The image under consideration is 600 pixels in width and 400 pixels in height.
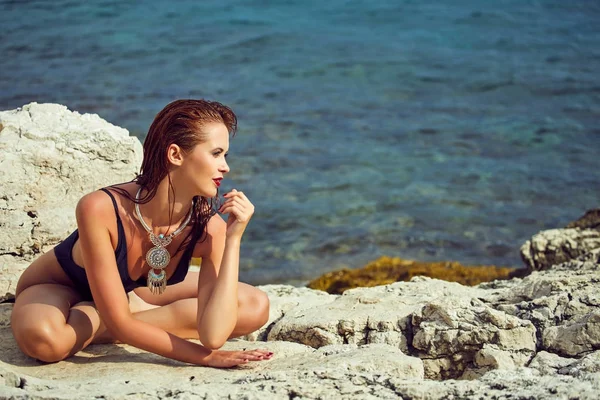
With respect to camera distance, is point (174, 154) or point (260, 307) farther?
point (260, 307)

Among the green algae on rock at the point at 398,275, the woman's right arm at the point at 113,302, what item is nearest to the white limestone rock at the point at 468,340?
the woman's right arm at the point at 113,302

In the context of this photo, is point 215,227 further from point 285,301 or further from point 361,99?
point 361,99

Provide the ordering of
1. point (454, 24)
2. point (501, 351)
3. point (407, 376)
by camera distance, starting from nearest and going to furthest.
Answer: point (407, 376) → point (501, 351) → point (454, 24)

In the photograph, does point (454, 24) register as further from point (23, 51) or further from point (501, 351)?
point (501, 351)

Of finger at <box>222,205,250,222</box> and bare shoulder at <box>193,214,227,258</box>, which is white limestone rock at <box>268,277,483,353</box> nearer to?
bare shoulder at <box>193,214,227,258</box>

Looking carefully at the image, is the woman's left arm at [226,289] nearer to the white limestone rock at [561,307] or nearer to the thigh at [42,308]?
the thigh at [42,308]

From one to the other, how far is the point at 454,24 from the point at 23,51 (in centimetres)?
910

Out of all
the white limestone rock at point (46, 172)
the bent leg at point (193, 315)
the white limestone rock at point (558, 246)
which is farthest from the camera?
the white limestone rock at point (558, 246)

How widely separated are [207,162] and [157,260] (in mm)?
598

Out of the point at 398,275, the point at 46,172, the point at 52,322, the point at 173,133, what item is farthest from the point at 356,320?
the point at 398,275

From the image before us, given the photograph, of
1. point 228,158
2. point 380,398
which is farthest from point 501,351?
point 228,158

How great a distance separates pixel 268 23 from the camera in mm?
17281

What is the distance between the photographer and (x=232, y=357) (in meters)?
3.83

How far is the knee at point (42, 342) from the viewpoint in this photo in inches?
152
